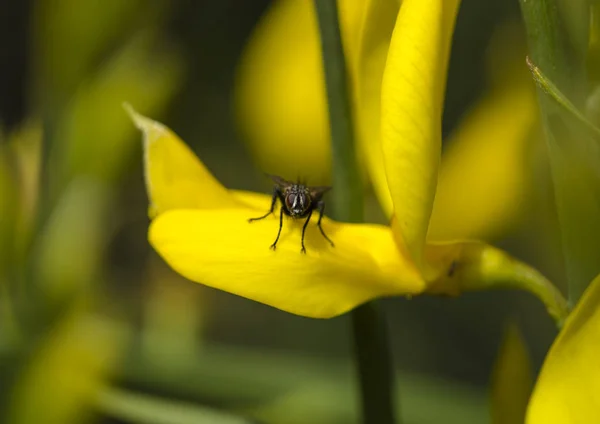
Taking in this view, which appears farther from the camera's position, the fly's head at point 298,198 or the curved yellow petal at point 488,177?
the curved yellow petal at point 488,177

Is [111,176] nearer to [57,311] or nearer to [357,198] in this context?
[57,311]

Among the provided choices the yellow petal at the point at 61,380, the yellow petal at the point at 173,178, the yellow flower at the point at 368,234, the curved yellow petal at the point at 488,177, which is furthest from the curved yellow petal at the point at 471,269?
the yellow petal at the point at 61,380

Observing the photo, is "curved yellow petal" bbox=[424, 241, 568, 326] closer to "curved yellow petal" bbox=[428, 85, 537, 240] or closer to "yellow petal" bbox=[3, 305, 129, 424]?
"curved yellow petal" bbox=[428, 85, 537, 240]

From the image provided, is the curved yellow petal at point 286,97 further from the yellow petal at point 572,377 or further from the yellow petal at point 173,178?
the yellow petal at point 572,377

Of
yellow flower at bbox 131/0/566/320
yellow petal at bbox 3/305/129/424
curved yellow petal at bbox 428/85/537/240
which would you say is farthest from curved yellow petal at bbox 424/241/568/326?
yellow petal at bbox 3/305/129/424

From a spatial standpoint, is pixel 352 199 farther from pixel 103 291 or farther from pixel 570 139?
pixel 103 291

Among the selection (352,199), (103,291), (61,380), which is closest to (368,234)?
(352,199)
